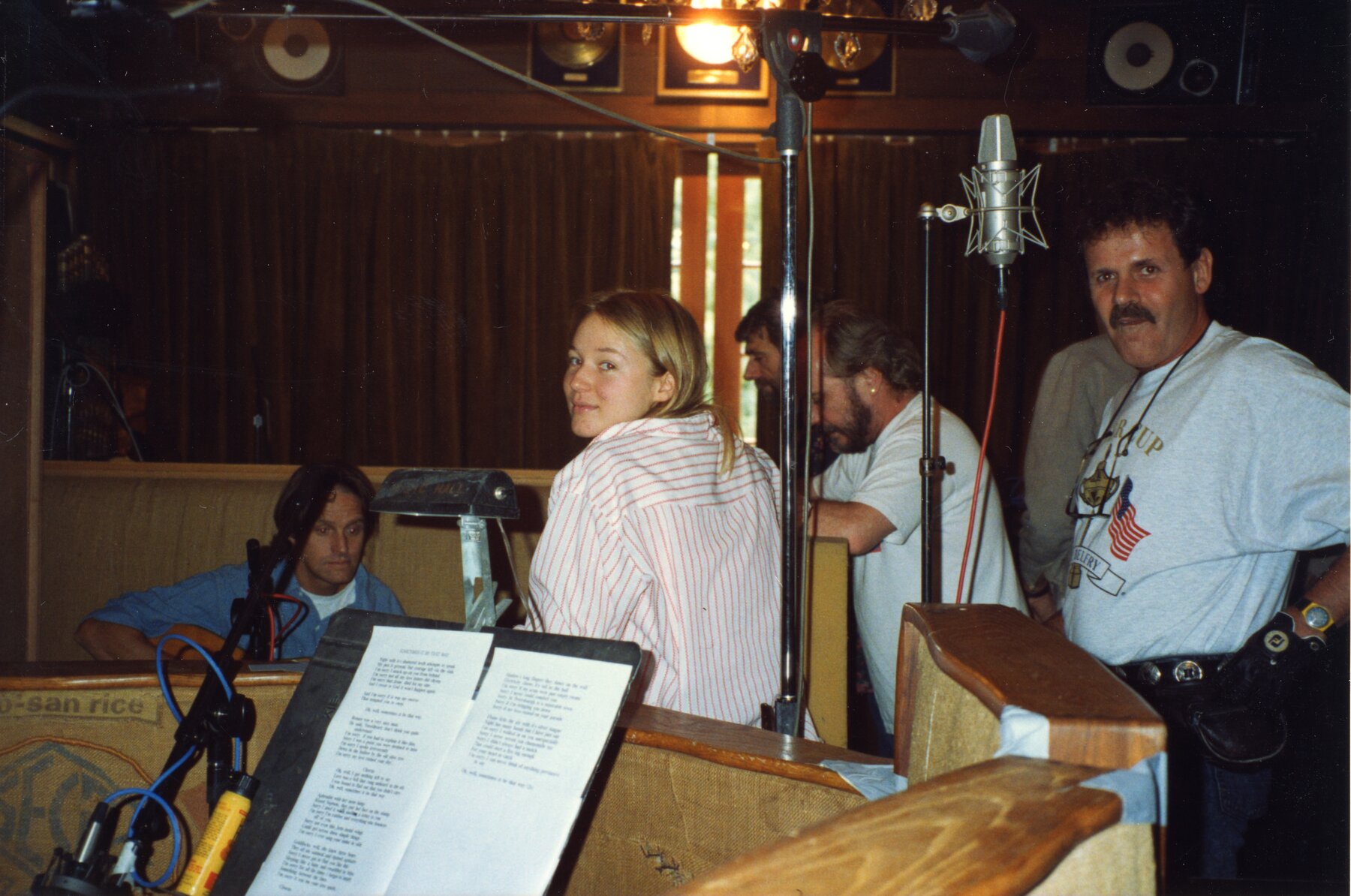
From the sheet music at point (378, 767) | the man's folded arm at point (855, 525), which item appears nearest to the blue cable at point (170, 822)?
the sheet music at point (378, 767)

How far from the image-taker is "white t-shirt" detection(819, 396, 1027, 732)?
2.22m

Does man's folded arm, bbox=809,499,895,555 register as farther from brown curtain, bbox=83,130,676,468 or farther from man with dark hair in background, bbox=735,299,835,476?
brown curtain, bbox=83,130,676,468

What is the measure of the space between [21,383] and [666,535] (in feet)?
3.97

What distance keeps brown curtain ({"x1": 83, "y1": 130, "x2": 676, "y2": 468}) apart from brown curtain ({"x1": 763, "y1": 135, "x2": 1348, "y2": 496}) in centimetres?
102

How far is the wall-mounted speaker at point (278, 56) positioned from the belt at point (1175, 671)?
5.09 meters

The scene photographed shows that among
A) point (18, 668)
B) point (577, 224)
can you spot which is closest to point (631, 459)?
point (18, 668)

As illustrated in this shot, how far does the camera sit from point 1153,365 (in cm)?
167

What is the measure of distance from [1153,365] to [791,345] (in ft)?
2.27

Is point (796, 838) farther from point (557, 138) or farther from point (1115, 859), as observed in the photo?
point (557, 138)

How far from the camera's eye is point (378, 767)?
0.88m

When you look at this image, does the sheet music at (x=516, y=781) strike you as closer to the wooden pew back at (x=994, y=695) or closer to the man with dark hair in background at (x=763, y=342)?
the wooden pew back at (x=994, y=695)

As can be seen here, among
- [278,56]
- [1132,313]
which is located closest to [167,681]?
[1132,313]

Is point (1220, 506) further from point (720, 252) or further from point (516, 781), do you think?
point (720, 252)

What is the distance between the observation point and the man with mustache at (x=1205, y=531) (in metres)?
1.34
